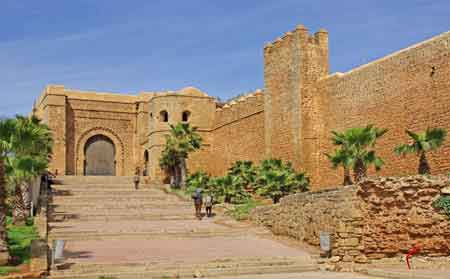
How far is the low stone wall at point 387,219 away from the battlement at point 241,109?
Result: 15.8m

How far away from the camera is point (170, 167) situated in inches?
1283

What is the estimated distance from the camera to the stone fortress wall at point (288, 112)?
19703 millimetres

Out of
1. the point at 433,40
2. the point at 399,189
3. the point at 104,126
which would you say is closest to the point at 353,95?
the point at 433,40

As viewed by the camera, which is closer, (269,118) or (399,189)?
(399,189)

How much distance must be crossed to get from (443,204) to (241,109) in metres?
19.4

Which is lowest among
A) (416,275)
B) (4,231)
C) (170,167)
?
(416,275)

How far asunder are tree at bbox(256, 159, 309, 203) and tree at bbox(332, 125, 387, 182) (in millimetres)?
3318

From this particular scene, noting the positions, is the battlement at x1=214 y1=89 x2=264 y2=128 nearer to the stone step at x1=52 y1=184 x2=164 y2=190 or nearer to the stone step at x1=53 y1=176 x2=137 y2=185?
the stone step at x1=52 y1=184 x2=164 y2=190

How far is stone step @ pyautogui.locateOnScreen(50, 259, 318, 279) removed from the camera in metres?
11.4

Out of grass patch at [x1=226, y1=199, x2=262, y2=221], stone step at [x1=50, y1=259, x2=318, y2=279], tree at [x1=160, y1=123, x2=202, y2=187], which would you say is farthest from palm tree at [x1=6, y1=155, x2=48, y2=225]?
tree at [x1=160, y1=123, x2=202, y2=187]

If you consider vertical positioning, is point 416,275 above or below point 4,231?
below

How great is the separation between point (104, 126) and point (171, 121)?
6.03m

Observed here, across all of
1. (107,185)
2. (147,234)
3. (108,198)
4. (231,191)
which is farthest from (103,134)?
(147,234)

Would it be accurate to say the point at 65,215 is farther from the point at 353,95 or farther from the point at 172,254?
the point at 353,95
